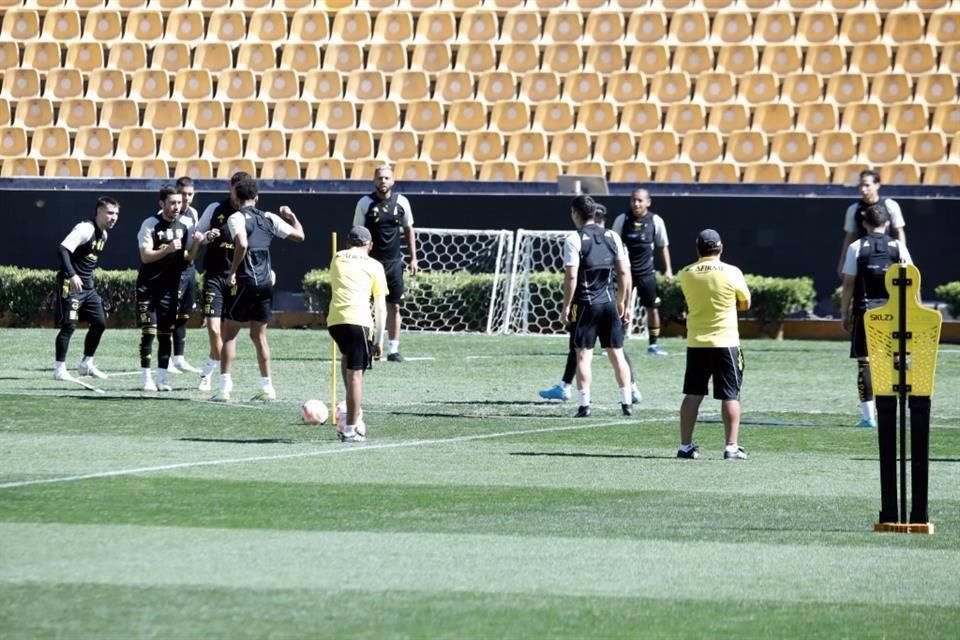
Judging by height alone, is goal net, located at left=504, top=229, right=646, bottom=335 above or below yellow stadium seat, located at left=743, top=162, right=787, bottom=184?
below

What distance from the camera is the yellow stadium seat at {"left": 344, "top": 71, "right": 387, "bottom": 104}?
33.3 meters

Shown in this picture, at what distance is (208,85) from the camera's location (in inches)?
1336

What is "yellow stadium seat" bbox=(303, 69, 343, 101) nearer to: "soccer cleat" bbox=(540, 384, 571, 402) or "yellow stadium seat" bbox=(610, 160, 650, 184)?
"yellow stadium seat" bbox=(610, 160, 650, 184)

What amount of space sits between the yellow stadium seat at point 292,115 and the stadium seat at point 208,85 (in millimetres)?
762

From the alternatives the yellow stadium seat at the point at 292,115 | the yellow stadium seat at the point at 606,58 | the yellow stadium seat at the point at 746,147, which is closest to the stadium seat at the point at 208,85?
the yellow stadium seat at the point at 292,115

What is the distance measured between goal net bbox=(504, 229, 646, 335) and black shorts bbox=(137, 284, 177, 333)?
32.3ft

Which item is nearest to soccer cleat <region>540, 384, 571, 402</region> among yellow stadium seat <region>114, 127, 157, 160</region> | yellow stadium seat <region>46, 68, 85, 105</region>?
yellow stadium seat <region>114, 127, 157, 160</region>

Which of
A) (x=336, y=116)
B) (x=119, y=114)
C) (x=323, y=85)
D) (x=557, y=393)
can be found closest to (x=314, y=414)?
(x=557, y=393)

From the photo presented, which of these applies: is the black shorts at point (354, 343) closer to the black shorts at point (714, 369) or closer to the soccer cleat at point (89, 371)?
the black shorts at point (714, 369)

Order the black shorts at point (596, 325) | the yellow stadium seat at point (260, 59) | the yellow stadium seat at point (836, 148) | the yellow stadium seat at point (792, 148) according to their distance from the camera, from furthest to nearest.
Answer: the yellow stadium seat at point (260, 59), the yellow stadium seat at point (792, 148), the yellow stadium seat at point (836, 148), the black shorts at point (596, 325)

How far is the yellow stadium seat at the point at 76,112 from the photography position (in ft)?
111

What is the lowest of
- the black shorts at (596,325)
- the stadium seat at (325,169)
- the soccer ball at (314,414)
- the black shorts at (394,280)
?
the soccer ball at (314,414)

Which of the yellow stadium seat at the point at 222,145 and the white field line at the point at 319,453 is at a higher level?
the yellow stadium seat at the point at 222,145

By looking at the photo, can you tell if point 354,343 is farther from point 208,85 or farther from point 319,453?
Answer: point 208,85
